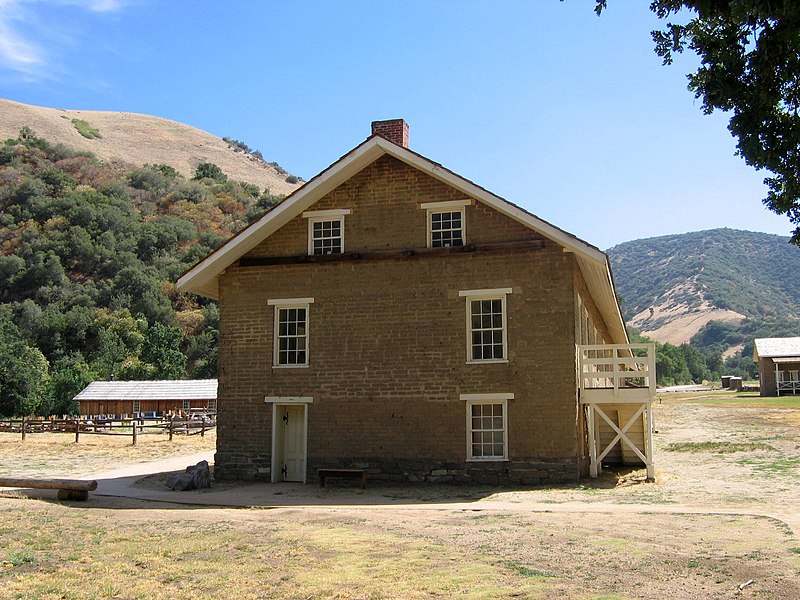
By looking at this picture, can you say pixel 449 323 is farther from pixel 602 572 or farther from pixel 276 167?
pixel 276 167

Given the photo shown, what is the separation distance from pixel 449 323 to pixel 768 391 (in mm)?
58102

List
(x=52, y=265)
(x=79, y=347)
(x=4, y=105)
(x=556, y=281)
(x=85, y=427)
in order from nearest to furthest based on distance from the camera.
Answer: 1. (x=556, y=281)
2. (x=85, y=427)
3. (x=79, y=347)
4. (x=52, y=265)
5. (x=4, y=105)

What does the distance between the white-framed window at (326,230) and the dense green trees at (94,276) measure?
44.6 meters

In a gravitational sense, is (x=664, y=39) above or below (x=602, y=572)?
above

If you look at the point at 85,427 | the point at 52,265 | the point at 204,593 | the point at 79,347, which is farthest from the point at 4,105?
the point at 204,593

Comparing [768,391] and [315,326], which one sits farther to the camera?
[768,391]

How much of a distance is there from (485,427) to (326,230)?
688 cm

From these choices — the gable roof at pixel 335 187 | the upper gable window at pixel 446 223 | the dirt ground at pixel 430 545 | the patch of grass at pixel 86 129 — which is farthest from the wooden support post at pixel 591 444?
the patch of grass at pixel 86 129

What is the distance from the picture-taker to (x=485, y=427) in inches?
830

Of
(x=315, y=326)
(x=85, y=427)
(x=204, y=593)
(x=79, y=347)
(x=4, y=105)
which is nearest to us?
(x=204, y=593)

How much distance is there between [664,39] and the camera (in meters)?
9.05

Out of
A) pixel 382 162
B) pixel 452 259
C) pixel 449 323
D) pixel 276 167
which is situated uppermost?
pixel 276 167

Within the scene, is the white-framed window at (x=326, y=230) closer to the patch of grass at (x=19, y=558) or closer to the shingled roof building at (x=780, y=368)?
the patch of grass at (x=19, y=558)

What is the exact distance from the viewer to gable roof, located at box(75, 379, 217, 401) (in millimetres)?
57781
